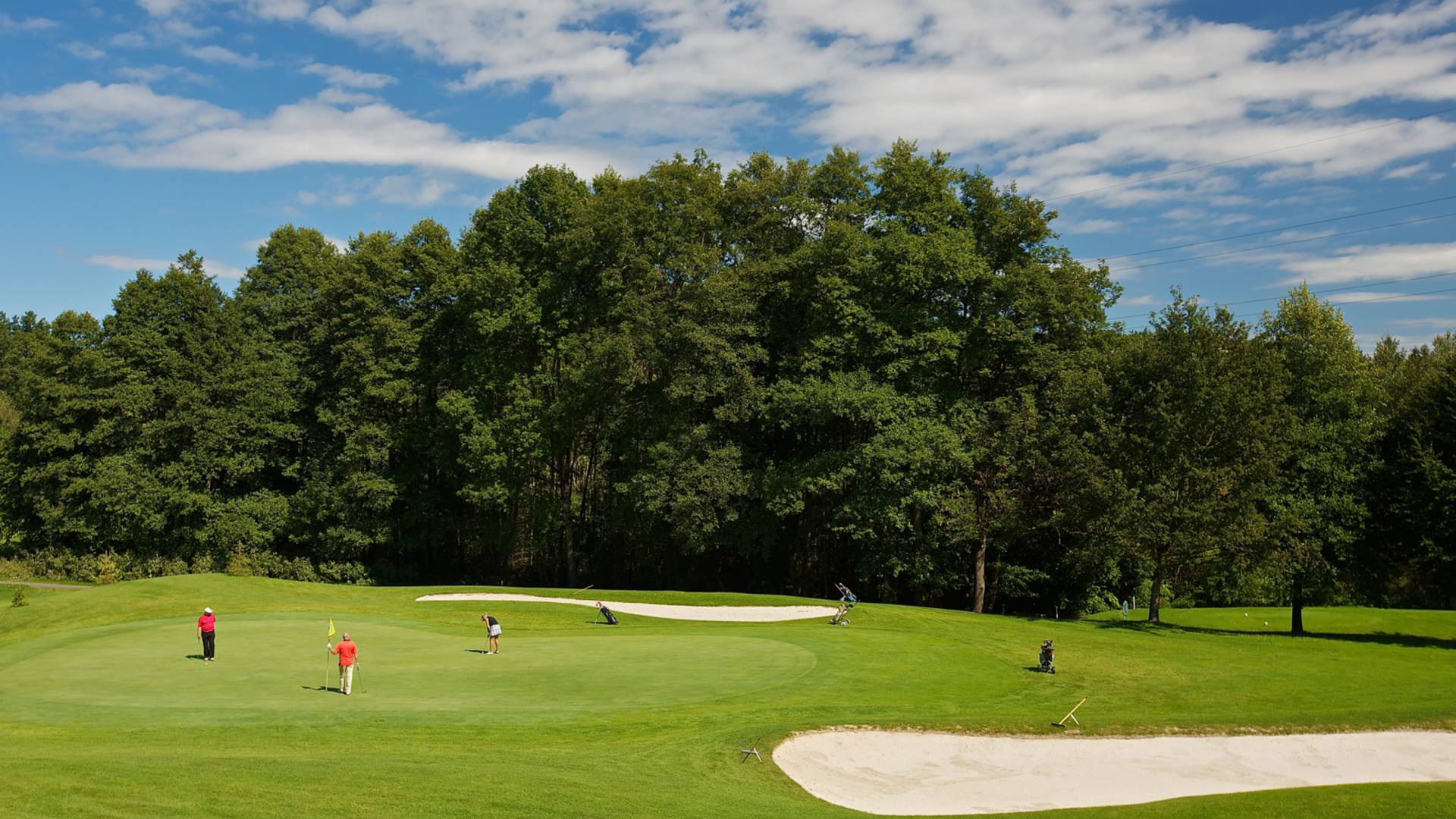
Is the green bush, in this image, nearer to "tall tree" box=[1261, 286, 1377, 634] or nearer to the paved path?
the paved path

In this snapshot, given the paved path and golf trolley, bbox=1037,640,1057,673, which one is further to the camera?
the paved path

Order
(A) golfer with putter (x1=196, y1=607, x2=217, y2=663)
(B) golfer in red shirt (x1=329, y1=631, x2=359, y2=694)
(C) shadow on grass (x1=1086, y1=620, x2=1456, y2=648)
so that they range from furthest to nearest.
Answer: (C) shadow on grass (x1=1086, y1=620, x2=1456, y2=648)
(A) golfer with putter (x1=196, y1=607, x2=217, y2=663)
(B) golfer in red shirt (x1=329, y1=631, x2=359, y2=694)

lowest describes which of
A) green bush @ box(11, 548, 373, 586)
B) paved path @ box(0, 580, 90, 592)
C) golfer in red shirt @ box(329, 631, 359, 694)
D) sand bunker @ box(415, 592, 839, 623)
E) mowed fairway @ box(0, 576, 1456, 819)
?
paved path @ box(0, 580, 90, 592)

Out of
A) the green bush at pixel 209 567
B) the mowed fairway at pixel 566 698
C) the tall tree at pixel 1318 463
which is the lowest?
the green bush at pixel 209 567

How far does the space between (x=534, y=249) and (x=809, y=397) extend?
2231cm

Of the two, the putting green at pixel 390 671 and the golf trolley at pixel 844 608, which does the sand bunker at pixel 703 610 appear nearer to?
the golf trolley at pixel 844 608

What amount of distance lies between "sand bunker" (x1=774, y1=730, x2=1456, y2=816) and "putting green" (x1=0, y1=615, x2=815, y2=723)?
4589 mm

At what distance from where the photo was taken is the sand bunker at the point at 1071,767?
57.8ft

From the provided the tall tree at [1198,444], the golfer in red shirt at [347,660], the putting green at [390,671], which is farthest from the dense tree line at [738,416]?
the golfer in red shirt at [347,660]

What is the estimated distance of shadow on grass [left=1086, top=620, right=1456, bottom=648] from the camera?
3622 centimetres

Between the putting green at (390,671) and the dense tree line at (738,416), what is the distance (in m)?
18.6

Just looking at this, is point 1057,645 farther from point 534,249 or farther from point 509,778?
point 534,249

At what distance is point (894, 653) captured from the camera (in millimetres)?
29562

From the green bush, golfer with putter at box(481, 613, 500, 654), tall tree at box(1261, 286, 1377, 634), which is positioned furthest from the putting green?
the green bush
